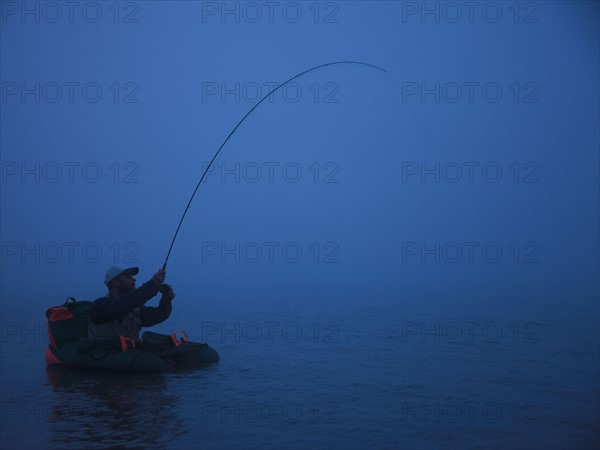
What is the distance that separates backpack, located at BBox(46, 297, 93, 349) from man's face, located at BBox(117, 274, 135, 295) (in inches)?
14.7

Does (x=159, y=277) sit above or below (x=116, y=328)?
above

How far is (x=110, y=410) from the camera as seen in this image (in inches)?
→ 209

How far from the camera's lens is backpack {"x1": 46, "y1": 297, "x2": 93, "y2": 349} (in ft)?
22.6

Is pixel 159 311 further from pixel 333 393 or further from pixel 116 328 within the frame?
pixel 333 393

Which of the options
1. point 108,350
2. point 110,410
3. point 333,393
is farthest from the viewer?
point 108,350

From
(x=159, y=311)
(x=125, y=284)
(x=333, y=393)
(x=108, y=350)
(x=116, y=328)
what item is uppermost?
(x=125, y=284)

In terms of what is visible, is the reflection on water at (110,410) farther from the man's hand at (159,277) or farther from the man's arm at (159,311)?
the man's hand at (159,277)

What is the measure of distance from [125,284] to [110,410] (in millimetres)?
1809

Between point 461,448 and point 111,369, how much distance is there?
345 centimetres

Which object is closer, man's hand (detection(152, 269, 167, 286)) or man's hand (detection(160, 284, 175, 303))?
man's hand (detection(152, 269, 167, 286))

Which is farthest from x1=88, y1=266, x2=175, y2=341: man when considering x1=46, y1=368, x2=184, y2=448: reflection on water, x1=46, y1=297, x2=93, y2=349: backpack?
x1=46, y1=368, x2=184, y2=448: reflection on water

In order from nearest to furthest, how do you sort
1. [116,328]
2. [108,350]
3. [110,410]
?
[110,410], [108,350], [116,328]

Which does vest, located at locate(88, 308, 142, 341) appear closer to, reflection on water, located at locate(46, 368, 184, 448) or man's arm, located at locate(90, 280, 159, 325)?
man's arm, located at locate(90, 280, 159, 325)

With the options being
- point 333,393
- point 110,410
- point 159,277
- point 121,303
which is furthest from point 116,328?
point 333,393
